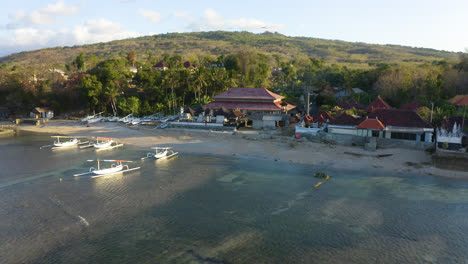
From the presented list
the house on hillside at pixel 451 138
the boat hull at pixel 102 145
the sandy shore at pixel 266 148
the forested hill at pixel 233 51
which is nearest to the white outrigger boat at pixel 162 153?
the sandy shore at pixel 266 148

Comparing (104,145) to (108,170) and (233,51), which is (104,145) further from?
(233,51)

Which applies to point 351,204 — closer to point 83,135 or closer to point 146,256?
point 146,256

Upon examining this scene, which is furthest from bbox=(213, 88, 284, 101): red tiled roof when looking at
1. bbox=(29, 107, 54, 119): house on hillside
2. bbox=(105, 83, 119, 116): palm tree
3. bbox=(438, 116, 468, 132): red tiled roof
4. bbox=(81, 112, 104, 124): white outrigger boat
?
bbox=(29, 107, 54, 119): house on hillside

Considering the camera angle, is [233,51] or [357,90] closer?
[357,90]

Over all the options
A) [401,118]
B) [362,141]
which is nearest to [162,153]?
[362,141]

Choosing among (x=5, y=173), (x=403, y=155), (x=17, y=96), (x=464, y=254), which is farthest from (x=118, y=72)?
(x=464, y=254)

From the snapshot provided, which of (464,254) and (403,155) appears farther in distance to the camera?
(403,155)
